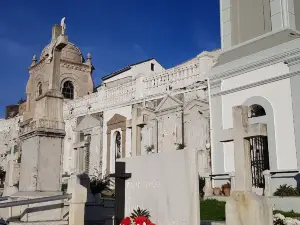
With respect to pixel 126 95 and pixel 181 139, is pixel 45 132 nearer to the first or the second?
pixel 181 139

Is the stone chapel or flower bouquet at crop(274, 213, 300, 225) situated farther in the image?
the stone chapel

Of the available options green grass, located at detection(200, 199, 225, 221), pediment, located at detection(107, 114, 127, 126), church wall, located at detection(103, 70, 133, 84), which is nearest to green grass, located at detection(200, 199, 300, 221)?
green grass, located at detection(200, 199, 225, 221)

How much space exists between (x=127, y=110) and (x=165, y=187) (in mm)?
15363

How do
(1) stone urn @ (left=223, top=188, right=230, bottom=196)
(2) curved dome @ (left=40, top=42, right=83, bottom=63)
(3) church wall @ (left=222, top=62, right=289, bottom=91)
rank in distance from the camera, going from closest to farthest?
(3) church wall @ (left=222, top=62, right=289, bottom=91), (1) stone urn @ (left=223, top=188, right=230, bottom=196), (2) curved dome @ (left=40, top=42, right=83, bottom=63)

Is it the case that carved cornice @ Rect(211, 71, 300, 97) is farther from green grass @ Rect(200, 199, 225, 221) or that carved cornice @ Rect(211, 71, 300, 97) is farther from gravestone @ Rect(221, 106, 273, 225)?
gravestone @ Rect(221, 106, 273, 225)

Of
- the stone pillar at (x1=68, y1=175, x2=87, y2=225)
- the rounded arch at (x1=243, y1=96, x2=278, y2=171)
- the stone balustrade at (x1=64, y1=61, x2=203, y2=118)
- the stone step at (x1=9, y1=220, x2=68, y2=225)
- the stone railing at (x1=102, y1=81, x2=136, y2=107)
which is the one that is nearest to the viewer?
the stone pillar at (x1=68, y1=175, x2=87, y2=225)

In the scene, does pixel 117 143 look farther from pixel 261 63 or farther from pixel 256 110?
pixel 261 63

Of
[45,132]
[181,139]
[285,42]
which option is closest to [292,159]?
[285,42]

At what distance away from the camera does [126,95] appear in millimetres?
21516

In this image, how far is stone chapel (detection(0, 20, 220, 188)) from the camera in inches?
655

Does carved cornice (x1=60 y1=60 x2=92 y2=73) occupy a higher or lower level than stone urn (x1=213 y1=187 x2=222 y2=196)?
Answer: higher

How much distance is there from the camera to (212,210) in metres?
→ 10.5

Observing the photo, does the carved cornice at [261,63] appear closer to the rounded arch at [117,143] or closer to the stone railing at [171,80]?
the stone railing at [171,80]

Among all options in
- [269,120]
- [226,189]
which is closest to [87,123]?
[226,189]
